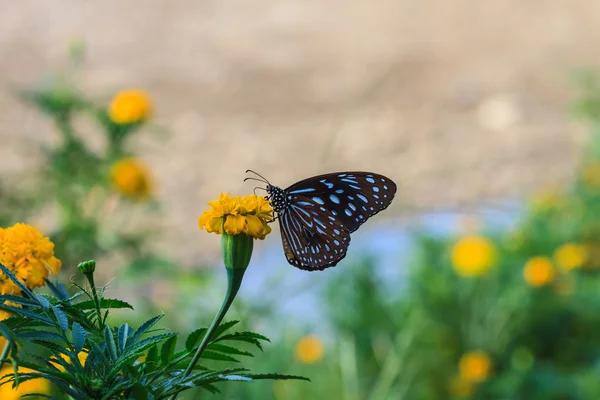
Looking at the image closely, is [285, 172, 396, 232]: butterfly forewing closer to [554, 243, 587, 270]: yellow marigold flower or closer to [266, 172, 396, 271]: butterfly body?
[266, 172, 396, 271]: butterfly body

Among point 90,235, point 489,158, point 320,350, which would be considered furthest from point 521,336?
point 489,158

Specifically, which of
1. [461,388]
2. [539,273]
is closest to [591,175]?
[539,273]

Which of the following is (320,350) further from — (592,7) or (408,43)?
(592,7)

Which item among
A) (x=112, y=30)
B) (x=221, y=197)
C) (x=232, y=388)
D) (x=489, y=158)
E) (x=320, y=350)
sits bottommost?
(x=221, y=197)

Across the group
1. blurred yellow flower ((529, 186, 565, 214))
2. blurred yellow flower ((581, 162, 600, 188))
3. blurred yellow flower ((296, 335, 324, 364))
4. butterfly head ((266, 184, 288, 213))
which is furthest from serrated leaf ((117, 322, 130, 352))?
blurred yellow flower ((581, 162, 600, 188))

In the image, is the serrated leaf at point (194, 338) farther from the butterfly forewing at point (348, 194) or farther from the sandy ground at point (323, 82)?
the sandy ground at point (323, 82)

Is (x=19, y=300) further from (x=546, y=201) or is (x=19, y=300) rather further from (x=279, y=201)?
(x=546, y=201)

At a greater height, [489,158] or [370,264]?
[489,158]
